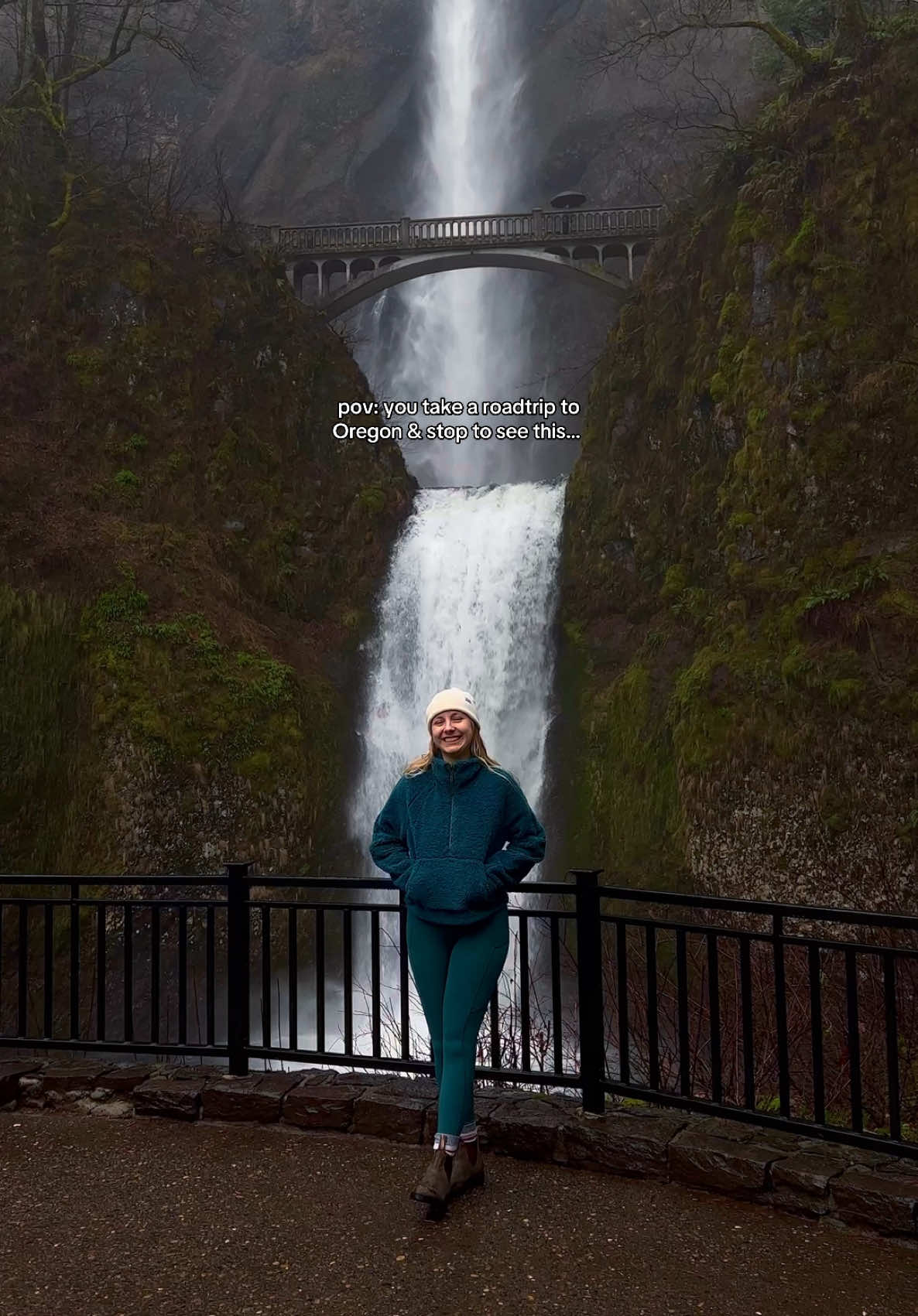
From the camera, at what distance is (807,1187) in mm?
4266

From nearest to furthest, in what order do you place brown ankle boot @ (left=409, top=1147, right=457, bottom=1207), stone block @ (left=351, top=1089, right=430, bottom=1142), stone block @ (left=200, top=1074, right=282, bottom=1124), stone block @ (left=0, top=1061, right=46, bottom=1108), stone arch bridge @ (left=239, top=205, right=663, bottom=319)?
brown ankle boot @ (left=409, top=1147, right=457, bottom=1207) < stone block @ (left=351, top=1089, right=430, bottom=1142) < stone block @ (left=200, top=1074, right=282, bottom=1124) < stone block @ (left=0, top=1061, right=46, bottom=1108) < stone arch bridge @ (left=239, top=205, right=663, bottom=319)

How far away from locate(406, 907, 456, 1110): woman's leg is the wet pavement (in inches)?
27.4

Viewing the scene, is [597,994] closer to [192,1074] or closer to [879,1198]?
[879,1198]

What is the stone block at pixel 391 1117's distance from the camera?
5086mm

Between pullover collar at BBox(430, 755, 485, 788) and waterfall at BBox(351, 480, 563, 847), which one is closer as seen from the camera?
pullover collar at BBox(430, 755, 485, 788)

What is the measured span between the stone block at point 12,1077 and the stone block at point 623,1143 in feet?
10.9

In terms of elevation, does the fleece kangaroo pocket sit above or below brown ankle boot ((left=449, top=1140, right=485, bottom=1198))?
above

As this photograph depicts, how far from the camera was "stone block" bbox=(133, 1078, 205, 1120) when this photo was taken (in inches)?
216

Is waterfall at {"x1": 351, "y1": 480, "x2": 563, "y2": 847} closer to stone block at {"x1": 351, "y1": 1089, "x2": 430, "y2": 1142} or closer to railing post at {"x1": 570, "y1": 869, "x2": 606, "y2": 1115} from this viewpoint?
railing post at {"x1": 570, "y1": 869, "x2": 606, "y2": 1115}

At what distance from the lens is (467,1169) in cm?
439

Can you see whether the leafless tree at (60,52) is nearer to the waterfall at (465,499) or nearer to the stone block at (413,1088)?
the waterfall at (465,499)

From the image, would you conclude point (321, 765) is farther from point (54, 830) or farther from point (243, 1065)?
point (243, 1065)

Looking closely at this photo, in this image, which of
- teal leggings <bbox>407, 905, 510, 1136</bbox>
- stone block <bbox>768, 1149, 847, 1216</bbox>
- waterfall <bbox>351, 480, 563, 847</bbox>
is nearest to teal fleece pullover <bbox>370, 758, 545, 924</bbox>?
teal leggings <bbox>407, 905, 510, 1136</bbox>

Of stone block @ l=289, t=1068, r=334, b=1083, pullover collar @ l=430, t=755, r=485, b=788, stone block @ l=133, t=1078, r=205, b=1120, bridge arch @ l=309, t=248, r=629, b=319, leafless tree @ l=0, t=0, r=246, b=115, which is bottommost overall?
stone block @ l=133, t=1078, r=205, b=1120
